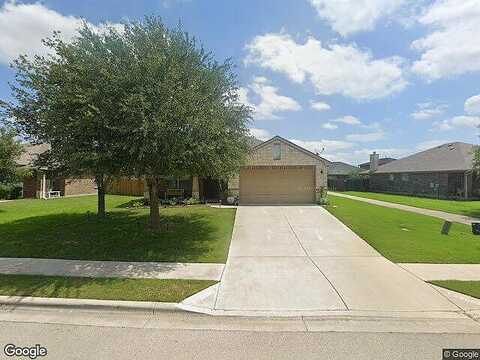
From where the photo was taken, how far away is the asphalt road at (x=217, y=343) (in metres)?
3.97

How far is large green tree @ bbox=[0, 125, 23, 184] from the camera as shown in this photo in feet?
55.6

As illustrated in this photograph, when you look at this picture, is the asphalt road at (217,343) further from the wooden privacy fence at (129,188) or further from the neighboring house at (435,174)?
the neighboring house at (435,174)

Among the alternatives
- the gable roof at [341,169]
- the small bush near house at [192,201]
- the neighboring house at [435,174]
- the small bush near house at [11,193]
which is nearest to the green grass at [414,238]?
the small bush near house at [192,201]

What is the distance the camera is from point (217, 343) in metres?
4.25

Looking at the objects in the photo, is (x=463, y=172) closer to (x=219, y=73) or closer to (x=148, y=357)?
(x=219, y=73)

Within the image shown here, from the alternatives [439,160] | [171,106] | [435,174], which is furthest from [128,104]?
[439,160]

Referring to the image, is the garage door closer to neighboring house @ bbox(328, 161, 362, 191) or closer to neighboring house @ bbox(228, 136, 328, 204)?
neighboring house @ bbox(228, 136, 328, 204)

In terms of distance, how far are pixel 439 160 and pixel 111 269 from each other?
112ft

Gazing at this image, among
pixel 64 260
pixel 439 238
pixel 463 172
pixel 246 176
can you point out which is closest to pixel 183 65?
pixel 64 260

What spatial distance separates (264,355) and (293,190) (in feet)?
54.7

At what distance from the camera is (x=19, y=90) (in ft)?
31.0

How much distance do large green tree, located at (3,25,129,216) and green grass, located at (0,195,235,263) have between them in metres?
2.27

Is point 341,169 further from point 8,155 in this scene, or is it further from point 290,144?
point 8,155

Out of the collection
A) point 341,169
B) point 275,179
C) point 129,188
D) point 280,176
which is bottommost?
point 129,188
